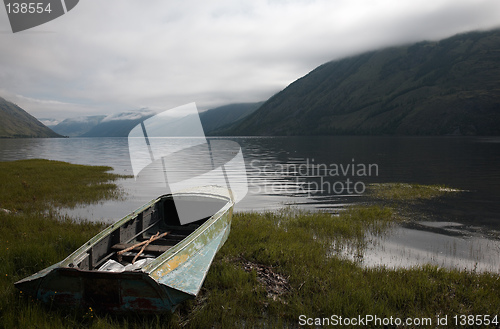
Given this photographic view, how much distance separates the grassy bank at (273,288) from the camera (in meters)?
6.46

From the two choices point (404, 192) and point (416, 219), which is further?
point (404, 192)

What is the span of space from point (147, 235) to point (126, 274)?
556 centimetres

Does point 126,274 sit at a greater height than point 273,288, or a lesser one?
greater

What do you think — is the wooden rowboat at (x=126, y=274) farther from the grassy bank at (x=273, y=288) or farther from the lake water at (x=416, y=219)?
the lake water at (x=416, y=219)

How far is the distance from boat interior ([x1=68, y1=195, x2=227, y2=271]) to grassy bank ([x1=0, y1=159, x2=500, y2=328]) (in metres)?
1.42

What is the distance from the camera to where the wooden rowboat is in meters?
6.04

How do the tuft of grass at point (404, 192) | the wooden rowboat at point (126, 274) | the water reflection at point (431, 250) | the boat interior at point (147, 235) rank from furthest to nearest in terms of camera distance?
the tuft of grass at point (404, 192) → the water reflection at point (431, 250) → the boat interior at point (147, 235) → the wooden rowboat at point (126, 274)

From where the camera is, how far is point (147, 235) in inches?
443

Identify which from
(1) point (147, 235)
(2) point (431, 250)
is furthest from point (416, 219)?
(1) point (147, 235)

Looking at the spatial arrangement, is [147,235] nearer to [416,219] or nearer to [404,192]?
[416,219]

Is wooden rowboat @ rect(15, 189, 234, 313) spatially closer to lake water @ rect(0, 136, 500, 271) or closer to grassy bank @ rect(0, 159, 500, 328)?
grassy bank @ rect(0, 159, 500, 328)

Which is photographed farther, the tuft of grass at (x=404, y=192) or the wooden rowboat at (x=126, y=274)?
the tuft of grass at (x=404, y=192)

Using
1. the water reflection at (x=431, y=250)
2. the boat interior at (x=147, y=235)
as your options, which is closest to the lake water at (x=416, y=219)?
the water reflection at (x=431, y=250)

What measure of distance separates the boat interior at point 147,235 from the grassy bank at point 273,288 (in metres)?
1.42
